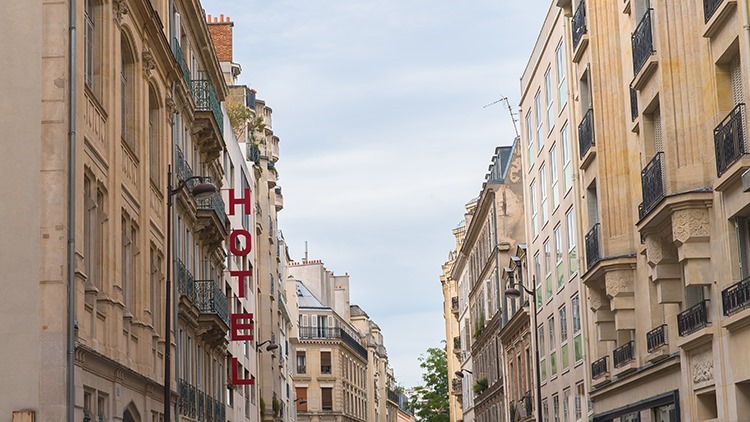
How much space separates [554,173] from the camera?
149 ft

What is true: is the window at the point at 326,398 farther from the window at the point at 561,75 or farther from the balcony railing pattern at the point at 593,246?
the balcony railing pattern at the point at 593,246

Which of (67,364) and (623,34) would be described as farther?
(623,34)

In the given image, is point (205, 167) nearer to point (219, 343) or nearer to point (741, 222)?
point (219, 343)

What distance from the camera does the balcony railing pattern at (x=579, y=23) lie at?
35.9m

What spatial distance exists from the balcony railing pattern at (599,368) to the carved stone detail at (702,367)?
9788 mm

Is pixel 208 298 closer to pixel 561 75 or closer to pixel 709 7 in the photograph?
pixel 561 75

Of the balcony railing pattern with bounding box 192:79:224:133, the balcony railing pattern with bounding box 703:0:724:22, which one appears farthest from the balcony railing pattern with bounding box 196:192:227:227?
the balcony railing pattern with bounding box 703:0:724:22

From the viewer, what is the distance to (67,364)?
64.6ft

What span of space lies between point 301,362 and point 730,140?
95.8 meters

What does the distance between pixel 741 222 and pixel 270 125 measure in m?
65.2

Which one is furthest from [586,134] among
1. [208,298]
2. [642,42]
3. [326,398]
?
[326,398]

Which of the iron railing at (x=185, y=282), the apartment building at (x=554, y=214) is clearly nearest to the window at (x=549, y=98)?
the apartment building at (x=554, y=214)

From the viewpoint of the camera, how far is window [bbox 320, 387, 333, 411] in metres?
113

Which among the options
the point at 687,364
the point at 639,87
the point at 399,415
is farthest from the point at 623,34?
the point at 399,415
